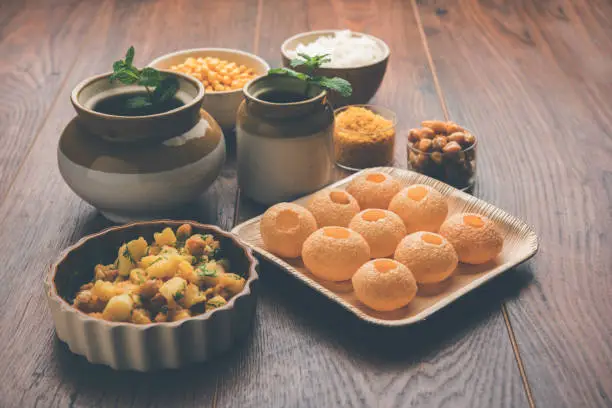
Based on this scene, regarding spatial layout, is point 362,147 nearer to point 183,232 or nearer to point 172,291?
point 183,232

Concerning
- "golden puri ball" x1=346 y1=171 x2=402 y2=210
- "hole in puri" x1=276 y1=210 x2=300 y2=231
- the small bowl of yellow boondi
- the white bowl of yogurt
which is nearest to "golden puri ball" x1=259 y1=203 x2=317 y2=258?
"hole in puri" x1=276 y1=210 x2=300 y2=231

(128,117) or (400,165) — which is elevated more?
(128,117)

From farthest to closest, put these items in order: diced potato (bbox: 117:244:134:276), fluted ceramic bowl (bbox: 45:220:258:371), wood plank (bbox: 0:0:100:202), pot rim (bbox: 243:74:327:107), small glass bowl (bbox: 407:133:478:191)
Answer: wood plank (bbox: 0:0:100:202)
small glass bowl (bbox: 407:133:478:191)
pot rim (bbox: 243:74:327:107)
diced potato (bbox: 117:244:134:276)
fluted ceramic bowl (bbox: 45:220:258:371)

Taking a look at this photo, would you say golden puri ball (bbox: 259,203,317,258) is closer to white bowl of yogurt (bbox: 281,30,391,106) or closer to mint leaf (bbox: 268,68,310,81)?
mint leaf (bbox: 268,68,310,81)

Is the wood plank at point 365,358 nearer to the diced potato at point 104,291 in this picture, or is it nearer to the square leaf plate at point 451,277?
the square leaf plate at point 451,277

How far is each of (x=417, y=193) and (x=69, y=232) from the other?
514 millimetres

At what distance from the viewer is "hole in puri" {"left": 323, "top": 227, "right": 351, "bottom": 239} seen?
1.01 m

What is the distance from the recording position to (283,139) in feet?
3.85

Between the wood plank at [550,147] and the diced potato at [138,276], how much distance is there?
1.48 feet

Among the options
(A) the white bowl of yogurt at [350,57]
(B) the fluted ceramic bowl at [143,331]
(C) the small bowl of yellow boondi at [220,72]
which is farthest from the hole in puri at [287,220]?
(A) the white bowl of yogurt at [350,57]

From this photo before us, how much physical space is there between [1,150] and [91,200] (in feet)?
1.20

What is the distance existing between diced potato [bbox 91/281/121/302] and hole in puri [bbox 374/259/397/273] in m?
0.31

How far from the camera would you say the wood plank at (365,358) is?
86 centimetres

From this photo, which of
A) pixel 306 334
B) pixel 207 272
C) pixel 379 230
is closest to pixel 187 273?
pixel 207 272
